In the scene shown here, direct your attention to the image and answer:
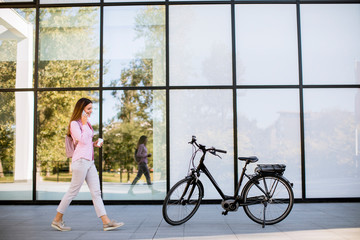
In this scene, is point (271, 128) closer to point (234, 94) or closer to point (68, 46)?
point (234, 94)

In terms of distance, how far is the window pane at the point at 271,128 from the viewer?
7414 mm

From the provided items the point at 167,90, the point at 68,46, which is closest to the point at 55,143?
the point at 68,46

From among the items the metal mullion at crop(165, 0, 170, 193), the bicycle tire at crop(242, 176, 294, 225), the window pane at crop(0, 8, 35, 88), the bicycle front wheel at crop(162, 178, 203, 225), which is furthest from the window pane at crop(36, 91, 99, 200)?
the bicycle tire at crop(242, 176, 294, 225)

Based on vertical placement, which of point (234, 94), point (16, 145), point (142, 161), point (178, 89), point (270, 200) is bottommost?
point (270, 200)

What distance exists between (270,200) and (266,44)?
3.68 metres

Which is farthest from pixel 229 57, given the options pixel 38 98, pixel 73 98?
pixel 38 98

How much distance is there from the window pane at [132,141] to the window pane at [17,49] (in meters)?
1.75

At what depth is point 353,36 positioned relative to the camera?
7.70 metres

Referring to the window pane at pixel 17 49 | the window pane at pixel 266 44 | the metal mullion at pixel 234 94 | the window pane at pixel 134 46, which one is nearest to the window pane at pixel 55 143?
the window pane at pixel 17 49

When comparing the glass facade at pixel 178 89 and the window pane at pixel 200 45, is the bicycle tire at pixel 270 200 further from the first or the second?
the window pane at pixel 200 45

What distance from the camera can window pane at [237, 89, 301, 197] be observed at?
7.41 metres

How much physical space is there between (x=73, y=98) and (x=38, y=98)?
70 centimetres

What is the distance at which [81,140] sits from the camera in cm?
495

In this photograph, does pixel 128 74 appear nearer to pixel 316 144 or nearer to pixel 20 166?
pixel 20 166
